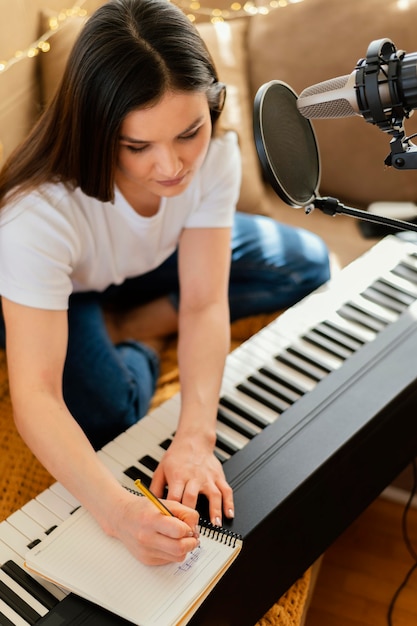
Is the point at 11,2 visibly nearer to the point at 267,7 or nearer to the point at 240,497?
the point at 267,7

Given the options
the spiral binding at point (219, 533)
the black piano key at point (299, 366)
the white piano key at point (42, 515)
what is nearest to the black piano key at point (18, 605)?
the white piano key at point (42, 515)

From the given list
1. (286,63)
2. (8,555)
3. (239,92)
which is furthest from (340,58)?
(8,555)

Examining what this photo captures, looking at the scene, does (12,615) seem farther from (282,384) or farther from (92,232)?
(92,232)

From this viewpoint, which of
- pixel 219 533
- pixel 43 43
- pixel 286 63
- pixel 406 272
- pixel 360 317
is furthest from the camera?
pixel 286 63

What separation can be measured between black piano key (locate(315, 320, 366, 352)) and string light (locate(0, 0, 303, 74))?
0.90 m

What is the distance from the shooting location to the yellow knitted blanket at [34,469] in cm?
124

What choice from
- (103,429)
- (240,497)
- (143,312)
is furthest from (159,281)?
(240,497)

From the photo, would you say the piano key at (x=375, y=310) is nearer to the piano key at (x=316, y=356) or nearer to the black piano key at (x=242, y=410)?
the piano key at (x=316, y=356)

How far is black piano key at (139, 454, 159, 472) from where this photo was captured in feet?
4.04

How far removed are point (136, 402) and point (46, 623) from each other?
0.62 m

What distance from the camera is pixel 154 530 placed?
1.02 metres

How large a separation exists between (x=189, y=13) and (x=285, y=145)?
1276 mm

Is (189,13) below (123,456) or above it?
above

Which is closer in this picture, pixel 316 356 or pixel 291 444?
pixel 291 444
